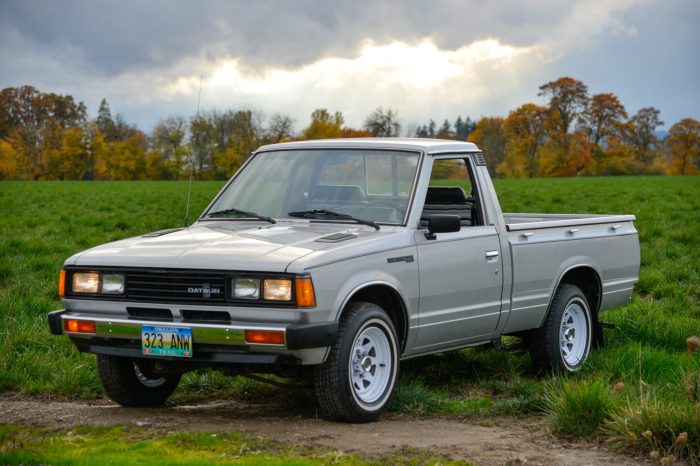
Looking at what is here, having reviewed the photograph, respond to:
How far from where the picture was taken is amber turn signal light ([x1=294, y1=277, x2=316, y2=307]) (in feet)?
18.9

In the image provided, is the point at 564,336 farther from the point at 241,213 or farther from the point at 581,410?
the point at 241,213

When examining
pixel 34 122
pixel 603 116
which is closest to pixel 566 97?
pixel 603 116

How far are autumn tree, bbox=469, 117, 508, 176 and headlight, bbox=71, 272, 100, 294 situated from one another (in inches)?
3297

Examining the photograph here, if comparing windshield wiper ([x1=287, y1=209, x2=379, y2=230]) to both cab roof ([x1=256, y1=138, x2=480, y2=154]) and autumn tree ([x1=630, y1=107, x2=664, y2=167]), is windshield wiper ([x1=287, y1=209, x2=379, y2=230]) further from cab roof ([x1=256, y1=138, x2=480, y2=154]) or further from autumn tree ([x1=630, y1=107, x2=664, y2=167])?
autumn tree ([x1=630, y1=107, x2=664, y2=167])

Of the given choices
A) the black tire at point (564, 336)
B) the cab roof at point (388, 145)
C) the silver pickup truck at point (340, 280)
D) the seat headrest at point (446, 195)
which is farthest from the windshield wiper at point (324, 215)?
the black tire at point (564, 336)

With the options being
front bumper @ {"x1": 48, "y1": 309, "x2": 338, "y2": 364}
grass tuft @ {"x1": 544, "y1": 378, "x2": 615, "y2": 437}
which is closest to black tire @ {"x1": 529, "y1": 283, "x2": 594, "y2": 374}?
grass tuft @ {"x1": 544, "y1": 378, "x2": 615, "y2": 437}

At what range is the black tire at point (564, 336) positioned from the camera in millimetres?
8211

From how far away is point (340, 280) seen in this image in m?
6.02

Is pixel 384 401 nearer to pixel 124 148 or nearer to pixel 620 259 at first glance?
pixel 620 259

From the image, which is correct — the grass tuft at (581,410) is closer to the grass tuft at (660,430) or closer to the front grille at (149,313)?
the grass tuft at (660,430)

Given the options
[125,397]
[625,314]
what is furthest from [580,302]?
[125,397]

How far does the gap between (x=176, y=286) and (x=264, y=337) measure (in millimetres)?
673

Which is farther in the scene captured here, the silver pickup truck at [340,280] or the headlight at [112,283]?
the headlight at [112,283]

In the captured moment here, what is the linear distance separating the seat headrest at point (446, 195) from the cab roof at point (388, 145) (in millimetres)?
314
